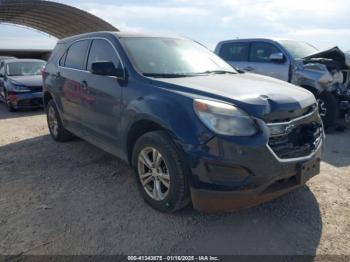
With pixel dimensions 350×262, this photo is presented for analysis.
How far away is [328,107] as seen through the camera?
→ 6641 millimetres

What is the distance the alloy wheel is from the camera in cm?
334

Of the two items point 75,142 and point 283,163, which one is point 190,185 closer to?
point 283,163

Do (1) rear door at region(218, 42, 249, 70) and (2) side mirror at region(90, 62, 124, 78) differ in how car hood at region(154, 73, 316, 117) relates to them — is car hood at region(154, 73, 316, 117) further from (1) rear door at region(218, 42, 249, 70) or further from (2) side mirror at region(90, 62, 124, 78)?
(1) rear door at region(218, 42, 249, 70)

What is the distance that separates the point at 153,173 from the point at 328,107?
179 inches

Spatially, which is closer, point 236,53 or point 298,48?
point 298,48

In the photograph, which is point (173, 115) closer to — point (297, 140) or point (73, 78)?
point (297, 140)

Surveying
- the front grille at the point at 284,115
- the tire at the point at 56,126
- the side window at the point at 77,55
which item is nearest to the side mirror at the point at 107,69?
the side window at the point at 77,55

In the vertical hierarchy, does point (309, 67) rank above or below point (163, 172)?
above

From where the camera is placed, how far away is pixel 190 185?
3.04m

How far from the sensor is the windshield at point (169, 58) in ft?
12.6

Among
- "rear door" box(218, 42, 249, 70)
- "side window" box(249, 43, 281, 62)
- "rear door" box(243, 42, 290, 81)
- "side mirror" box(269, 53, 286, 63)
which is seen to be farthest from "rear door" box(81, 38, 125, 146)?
"rear door" box(218, 42, 249, 70)

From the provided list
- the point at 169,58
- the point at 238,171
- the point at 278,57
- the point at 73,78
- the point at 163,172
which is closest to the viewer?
the point at 238,171

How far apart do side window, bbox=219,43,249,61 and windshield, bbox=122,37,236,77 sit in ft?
14.9

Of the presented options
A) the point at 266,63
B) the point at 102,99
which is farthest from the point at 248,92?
the point at 266,63
